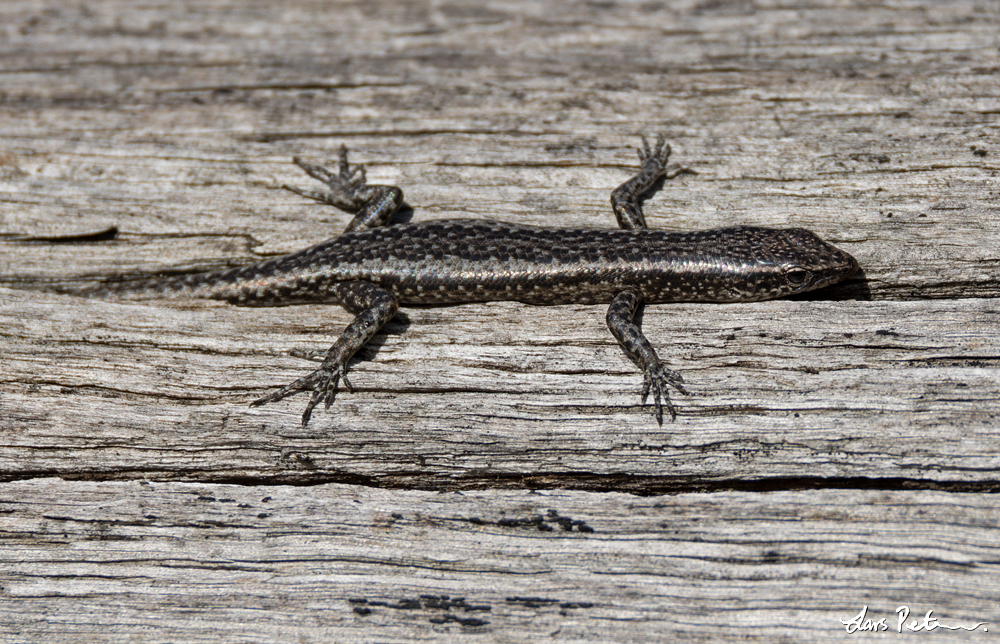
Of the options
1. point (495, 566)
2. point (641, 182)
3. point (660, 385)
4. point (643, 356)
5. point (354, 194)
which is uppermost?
point (641, 182)

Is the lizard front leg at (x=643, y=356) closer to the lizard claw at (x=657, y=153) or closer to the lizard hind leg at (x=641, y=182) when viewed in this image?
the lizard hind leg at (x=641, y=182)

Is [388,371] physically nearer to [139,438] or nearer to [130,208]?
[139,438]

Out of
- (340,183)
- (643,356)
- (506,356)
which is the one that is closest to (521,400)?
(506,356)

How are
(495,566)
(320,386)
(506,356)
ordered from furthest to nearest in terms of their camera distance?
(506,356) < (320,386) < (495,566)

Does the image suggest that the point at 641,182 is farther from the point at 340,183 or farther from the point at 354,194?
the point at 340,183

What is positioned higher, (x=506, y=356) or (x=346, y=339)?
(x=346, y=339)

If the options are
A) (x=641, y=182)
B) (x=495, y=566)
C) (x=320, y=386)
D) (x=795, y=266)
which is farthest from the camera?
(x=641, y=182)

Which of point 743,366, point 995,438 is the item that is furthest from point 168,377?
point 995,438
